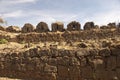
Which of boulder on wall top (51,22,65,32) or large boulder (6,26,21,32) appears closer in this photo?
boulder on wall top (51,22,65,32)

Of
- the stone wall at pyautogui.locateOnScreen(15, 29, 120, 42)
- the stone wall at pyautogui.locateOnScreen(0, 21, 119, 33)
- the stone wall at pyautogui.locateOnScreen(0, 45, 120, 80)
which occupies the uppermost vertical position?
the stone wall at pyautogui.locateOnScreen(0, 21, 119, 33)

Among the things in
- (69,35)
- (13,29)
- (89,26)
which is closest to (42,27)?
(69,35)

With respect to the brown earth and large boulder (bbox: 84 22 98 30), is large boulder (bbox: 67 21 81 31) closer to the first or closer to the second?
large boulder (bbox: 84 22 98 30)

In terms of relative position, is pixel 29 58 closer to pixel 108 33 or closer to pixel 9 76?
pixel 9 76

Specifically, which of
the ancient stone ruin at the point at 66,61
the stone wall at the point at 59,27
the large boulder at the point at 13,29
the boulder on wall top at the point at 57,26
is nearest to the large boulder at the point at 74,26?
the stone wall at the point at 59,27

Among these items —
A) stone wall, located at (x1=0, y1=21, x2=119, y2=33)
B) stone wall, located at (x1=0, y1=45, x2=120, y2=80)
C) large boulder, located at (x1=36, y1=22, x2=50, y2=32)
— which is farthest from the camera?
large boulder, located at (x1=36, y1=22, x2=50, y2=32)

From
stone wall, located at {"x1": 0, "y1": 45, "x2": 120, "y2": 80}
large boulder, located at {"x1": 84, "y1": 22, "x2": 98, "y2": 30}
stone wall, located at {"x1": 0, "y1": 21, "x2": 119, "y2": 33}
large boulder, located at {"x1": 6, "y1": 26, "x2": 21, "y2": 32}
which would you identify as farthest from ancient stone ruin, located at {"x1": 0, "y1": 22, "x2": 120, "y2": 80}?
large boulder, located at {"x1": 6, "y1": 26, "x2": 21, "y2": 32}

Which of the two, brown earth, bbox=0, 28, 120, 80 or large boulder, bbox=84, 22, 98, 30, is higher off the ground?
large boulder, bbox=84, 22, 98, 30

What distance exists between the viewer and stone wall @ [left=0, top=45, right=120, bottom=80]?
10.2 meters

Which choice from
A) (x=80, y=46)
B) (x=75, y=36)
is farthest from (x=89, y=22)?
(x=80, y=46)

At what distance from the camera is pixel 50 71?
1091cm

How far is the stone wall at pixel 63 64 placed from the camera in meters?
10.2

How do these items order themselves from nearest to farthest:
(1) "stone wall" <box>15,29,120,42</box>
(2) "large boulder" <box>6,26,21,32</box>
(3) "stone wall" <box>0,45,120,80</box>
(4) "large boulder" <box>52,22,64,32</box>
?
(3) "stone wall" <box>0,45,120,80</box> → (1) "stone wall" <box>15,29,120,42</box> → (4) "large boulder" <box>52,22,64,32</box> → (2) "large boulder" <box>6,26,21,32</box>

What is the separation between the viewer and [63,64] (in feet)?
35.4
